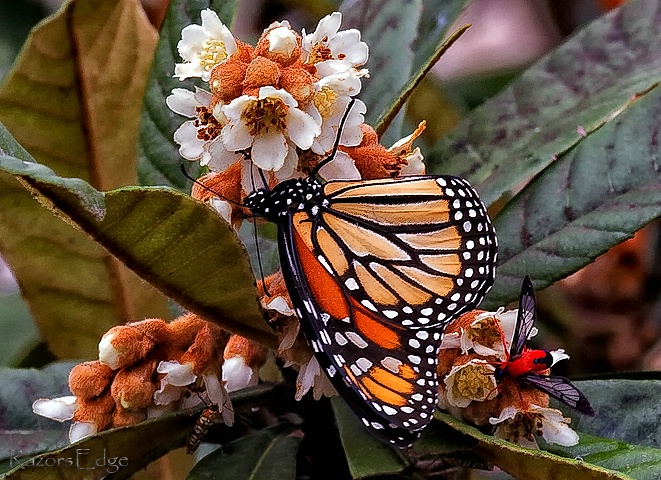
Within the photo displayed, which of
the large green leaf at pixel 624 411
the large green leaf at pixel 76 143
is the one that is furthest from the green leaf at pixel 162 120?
the large green leaf at pixel 624 411

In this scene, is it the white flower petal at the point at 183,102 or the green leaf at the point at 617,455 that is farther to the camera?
the white flower petal at the point at 183,102

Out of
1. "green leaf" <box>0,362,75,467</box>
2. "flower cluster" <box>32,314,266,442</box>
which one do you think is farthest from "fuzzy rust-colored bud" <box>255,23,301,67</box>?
"green leaf" <box>0,362,75,467</box>

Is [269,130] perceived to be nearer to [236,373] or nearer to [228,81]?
[228,81]

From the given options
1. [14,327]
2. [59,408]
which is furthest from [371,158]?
[14,327]

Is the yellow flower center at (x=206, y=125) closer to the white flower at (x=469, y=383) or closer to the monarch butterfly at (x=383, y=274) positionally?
the monarch butterfly at (x=383, y=274)

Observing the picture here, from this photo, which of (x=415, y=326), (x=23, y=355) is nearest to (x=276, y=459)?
(x=415, y=326)

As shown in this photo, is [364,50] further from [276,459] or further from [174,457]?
[174,457]

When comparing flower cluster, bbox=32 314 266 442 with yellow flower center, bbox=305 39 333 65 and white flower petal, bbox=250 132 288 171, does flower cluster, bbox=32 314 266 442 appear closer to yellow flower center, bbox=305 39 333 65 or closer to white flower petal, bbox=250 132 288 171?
white flower petal, bbox=250 132 288 171
